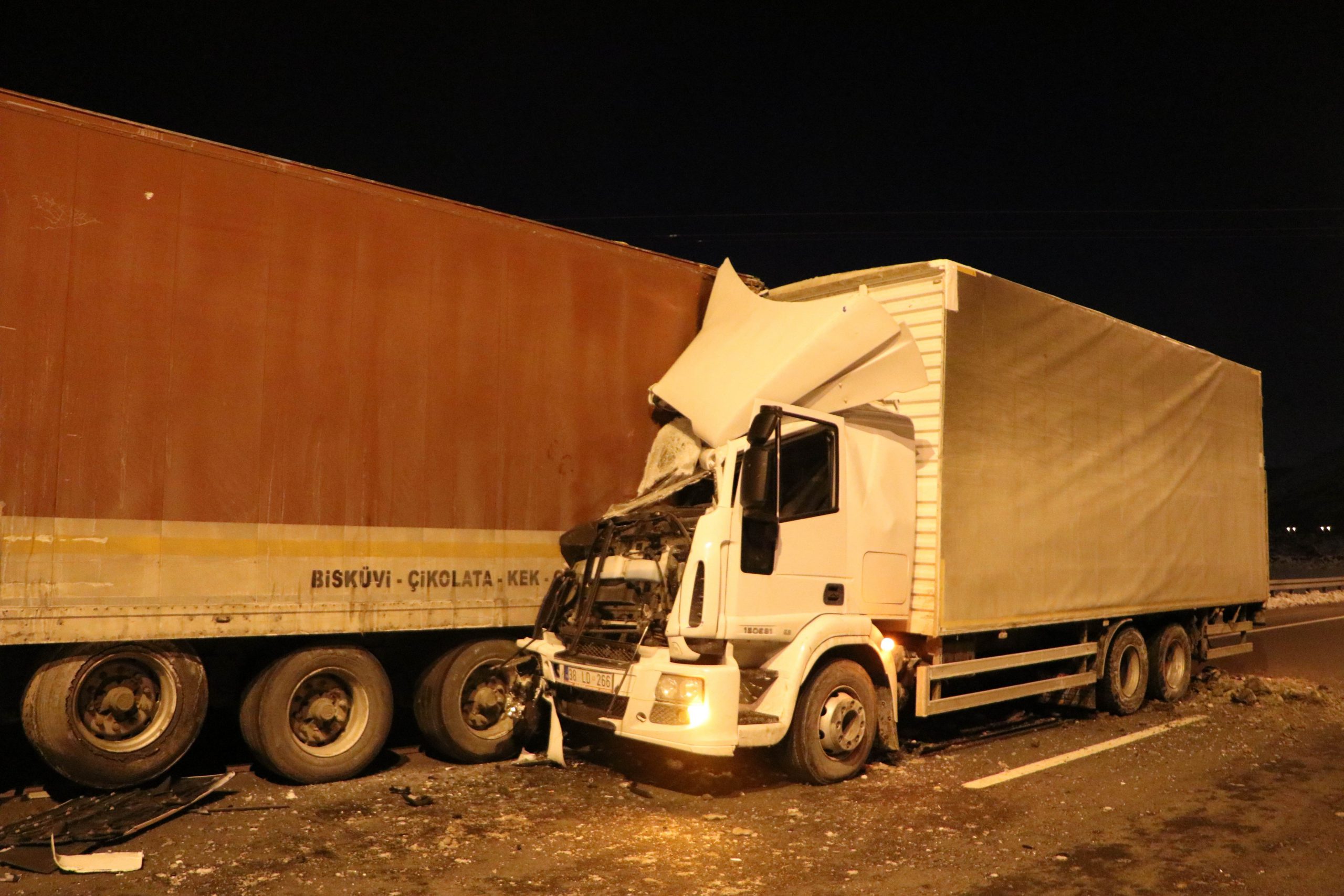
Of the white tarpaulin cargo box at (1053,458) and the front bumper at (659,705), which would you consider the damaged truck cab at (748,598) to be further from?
the white tarpaulin cargo box at (1053,458)

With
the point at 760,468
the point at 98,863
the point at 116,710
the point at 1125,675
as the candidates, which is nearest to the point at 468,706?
the point at 116,710

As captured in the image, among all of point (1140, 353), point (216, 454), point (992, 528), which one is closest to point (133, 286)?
point (216, 454)

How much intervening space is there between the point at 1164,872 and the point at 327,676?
16.6 feet

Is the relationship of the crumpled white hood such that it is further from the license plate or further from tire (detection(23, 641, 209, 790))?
tire (detection(23, 641, 209, 790))

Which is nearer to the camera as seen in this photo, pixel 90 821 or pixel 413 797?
pixel 90 821

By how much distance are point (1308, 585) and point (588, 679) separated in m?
25.7

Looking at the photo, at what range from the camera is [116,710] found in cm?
607

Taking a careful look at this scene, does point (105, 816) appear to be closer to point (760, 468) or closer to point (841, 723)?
point (760, 468)

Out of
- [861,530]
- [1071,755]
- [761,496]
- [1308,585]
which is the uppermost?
[761,496]

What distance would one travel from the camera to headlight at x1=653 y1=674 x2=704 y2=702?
6.29m

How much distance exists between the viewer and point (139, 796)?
608 cm

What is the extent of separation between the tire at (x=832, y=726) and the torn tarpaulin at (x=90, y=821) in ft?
11.7

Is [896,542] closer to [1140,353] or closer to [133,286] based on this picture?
[1140,353]

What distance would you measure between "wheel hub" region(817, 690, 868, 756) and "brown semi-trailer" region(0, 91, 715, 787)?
2.25m
